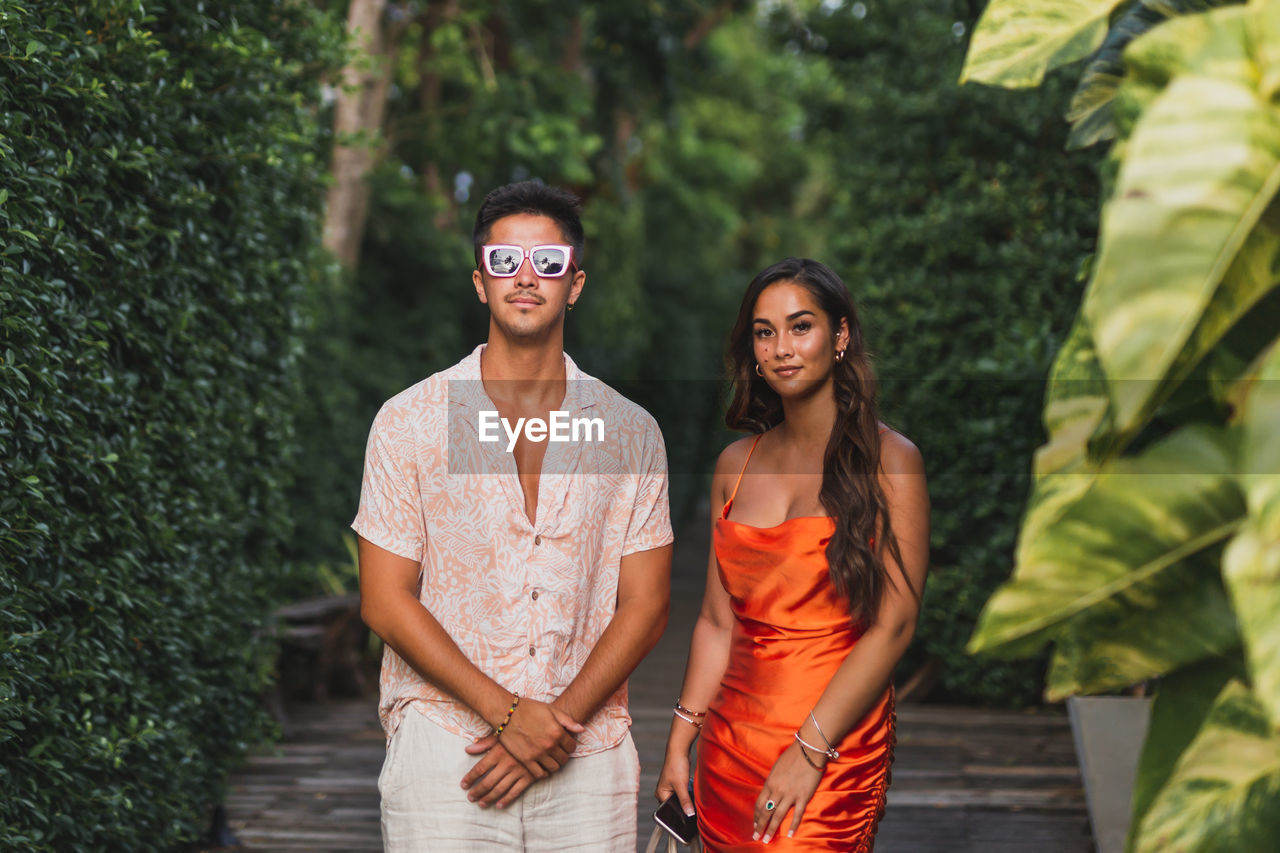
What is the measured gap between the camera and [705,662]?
2812 millimetres

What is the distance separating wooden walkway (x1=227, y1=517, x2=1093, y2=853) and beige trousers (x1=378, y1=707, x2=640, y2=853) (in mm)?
2568

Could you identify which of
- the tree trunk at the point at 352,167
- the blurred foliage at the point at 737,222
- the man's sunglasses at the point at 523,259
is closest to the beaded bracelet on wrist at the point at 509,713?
the man's sunglasses at the point at 523,259

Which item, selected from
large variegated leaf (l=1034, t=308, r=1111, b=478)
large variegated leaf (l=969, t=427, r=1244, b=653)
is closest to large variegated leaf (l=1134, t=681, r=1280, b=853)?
large variegated leaf (l=969, t=427, r=1244, b=653)

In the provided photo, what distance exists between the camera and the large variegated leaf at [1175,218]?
37.6 inches

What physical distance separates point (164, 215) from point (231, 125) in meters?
0.60

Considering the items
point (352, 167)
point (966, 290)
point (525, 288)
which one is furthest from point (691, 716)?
point (352, 167)

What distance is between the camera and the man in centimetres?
236

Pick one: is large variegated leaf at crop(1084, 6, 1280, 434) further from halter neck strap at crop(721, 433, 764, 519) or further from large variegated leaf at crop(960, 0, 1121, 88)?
halter neck strap at crop(721, 433, 764, 519)

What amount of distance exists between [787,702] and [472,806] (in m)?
0.70

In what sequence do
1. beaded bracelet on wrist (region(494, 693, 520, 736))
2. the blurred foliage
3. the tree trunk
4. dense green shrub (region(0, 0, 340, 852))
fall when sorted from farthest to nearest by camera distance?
1. the tree trunk
2. the blurred foliage
3. dense green shrub (region(0, 0, 340, 852))
4. beaded bracelet on wrist (region(494, 693, 520, 736))

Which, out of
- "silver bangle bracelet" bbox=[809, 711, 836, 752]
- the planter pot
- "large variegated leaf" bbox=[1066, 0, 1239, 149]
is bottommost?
the planter pot

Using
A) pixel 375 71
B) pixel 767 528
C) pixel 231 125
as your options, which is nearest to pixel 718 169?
pixel 375 71

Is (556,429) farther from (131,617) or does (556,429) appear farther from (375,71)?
(375,71)

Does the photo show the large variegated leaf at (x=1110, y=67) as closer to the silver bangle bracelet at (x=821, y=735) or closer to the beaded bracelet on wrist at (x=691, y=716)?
the silver bangle bracelet at (x=821, y=735)
